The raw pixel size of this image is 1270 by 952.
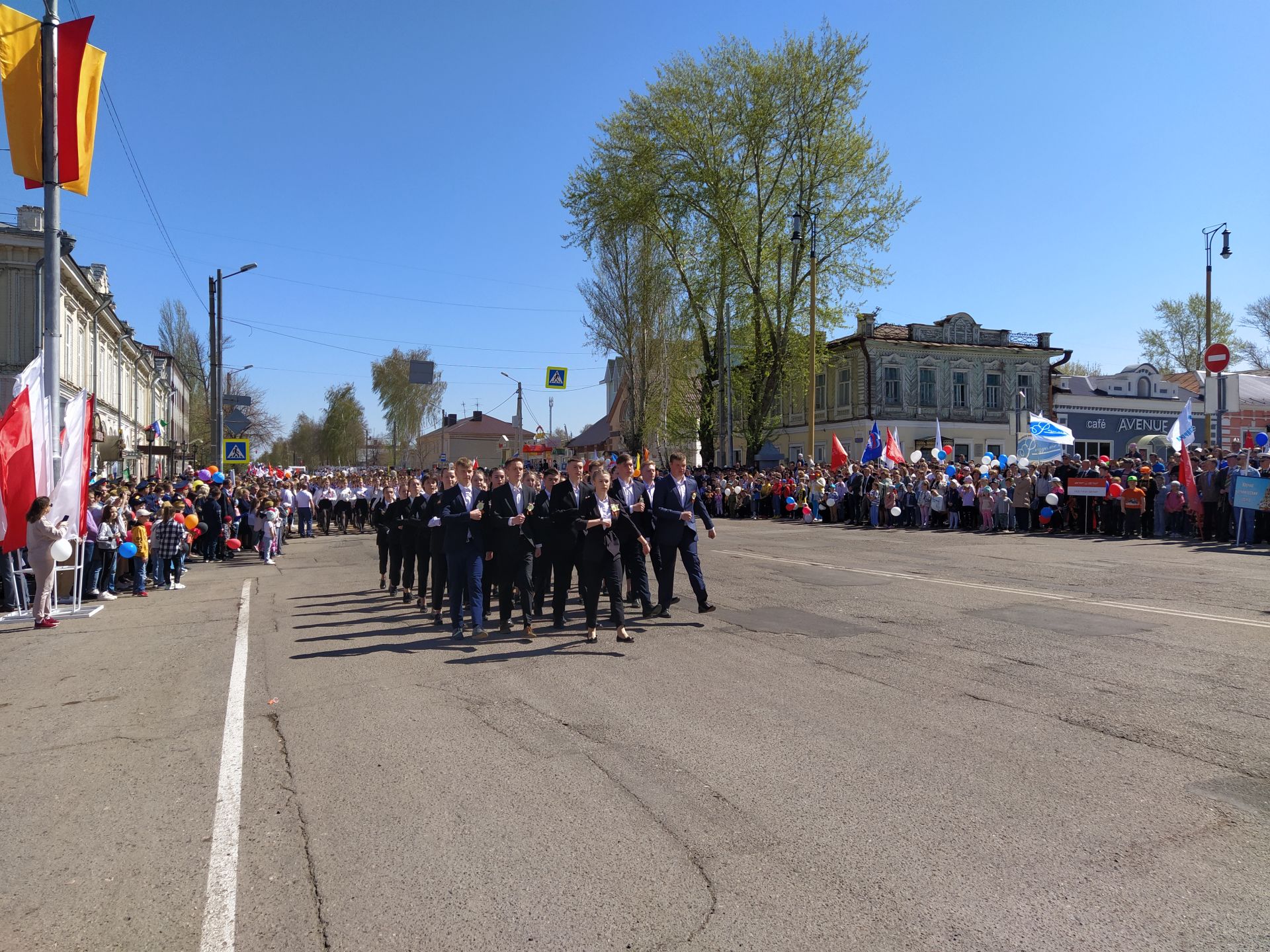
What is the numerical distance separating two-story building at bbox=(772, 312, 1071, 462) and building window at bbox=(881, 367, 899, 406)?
0.04 meters

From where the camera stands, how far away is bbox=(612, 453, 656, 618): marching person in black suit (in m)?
10.0

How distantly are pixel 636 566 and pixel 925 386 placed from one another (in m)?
42.7

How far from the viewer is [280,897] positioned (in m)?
3.69

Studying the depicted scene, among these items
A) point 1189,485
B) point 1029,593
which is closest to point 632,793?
point 1029,593

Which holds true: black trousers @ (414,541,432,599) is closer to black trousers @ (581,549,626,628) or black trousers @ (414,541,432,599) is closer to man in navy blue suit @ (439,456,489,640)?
man in navy blue suit @ (439,456,489,640)

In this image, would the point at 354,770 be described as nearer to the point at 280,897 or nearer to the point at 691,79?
the point at 280,897

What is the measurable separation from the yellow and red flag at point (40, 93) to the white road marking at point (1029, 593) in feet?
43.0

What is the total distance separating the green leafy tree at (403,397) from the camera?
276 feet

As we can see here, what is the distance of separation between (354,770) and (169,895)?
154 centimetres

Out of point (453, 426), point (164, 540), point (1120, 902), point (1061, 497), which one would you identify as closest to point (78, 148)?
point (164, 540)

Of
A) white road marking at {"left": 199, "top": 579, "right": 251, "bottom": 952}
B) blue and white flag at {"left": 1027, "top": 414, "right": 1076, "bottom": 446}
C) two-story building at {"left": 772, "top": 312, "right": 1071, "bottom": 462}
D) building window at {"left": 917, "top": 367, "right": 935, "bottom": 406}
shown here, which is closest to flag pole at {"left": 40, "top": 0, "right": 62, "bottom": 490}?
white road marking at {"left": 199, "top": 579, "right": 251, "bottom": 952}

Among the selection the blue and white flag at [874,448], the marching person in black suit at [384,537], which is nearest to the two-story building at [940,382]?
the blue and white flag at [874,448]

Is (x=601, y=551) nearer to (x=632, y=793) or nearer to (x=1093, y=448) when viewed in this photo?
(x=632, y=793)

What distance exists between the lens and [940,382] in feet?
162
